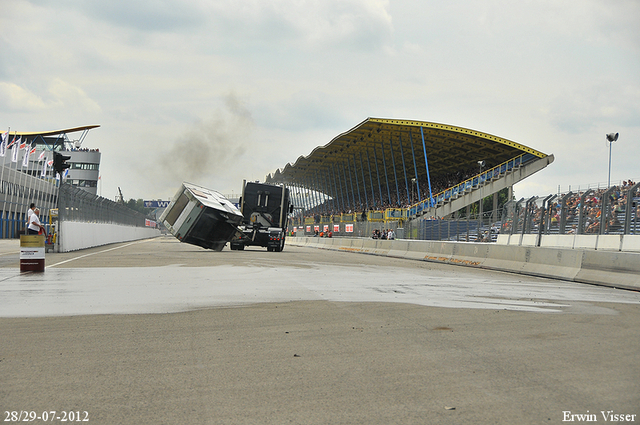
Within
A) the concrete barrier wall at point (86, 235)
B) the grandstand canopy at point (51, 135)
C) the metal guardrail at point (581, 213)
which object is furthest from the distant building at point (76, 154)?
the metal guardrail at point (581, 213)

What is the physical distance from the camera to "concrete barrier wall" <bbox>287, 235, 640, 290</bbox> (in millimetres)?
12922

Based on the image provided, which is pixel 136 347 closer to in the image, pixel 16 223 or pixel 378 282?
pixel 378 282

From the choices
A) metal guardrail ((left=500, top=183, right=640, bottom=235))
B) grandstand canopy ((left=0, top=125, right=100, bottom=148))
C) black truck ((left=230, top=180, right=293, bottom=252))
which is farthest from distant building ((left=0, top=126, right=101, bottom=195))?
metal guardrail ((left=500, top=183, right=640, bottom=235))

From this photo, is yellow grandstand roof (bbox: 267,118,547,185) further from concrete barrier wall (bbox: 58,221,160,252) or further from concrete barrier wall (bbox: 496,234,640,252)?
concrete barrier wall (bbox: 496,234,640,252)

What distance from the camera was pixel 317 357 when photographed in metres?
5.41

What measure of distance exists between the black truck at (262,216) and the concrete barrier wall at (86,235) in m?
7.50

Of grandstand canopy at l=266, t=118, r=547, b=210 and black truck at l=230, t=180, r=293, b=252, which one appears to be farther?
grandstand canopy at l=266, t=118, r=547, b=210

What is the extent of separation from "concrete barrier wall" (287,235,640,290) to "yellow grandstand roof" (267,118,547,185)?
109 feet

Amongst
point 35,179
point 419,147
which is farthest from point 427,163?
point 35,179

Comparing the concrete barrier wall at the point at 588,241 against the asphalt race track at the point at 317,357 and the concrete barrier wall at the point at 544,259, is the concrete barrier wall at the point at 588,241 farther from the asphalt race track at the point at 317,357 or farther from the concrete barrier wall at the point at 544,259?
the asphalt race track at the point at 317,357

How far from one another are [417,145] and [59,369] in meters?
66.6

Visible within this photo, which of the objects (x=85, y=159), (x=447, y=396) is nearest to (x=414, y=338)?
(x=447, y=396)

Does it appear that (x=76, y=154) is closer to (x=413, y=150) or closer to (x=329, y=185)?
(x=329, y=185)

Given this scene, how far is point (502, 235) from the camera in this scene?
26.0 meters
